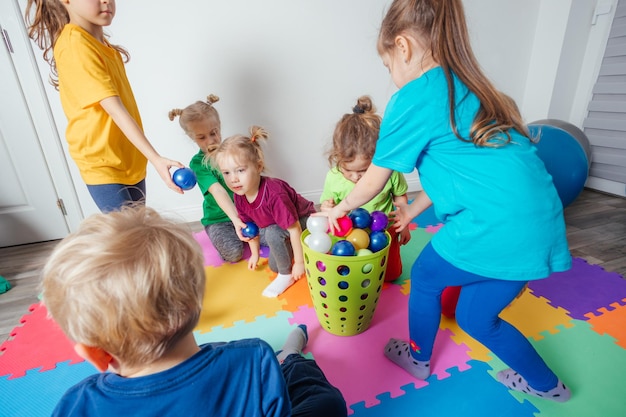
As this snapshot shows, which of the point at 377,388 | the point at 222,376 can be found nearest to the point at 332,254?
the point at 377,388

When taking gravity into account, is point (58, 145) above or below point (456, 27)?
below

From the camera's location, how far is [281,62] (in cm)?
213

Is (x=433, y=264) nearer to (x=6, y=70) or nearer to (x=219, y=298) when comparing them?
(x=219, y=298)

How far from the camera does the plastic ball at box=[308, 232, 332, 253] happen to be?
1134 millimetres

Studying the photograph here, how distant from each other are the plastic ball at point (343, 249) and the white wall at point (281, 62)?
4.32ft

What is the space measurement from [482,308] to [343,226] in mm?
491

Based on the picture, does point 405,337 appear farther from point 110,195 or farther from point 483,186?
point 110,195

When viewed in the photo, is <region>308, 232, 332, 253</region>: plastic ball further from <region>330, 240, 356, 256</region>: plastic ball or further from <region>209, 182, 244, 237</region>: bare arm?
<region>209, 182, 244, 237</region>: bare arm

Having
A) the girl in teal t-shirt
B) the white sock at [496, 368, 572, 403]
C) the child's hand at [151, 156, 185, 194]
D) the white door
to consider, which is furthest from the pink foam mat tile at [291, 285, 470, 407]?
the white door

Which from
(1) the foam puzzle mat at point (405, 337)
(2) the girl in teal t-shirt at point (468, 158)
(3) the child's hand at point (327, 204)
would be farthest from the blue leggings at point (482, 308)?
(3) the child's hand at point (327, 204)

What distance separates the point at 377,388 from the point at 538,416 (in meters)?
0.43

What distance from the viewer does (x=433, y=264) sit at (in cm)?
94

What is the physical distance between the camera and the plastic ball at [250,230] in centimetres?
160

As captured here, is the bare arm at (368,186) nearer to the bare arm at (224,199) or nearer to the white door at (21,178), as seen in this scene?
the bare arm at (224,199)
